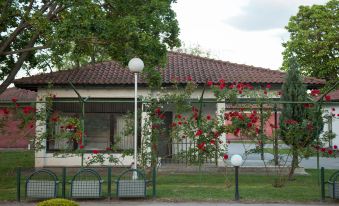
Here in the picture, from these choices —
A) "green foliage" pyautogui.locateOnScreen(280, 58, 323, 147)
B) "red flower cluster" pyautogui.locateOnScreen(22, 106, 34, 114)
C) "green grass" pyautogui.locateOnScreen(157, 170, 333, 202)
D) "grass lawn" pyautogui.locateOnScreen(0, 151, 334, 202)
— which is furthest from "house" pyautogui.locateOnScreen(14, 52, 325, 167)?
"red flower cluster" pyautogui.locateOnScreen(22, 106, 34, 114)

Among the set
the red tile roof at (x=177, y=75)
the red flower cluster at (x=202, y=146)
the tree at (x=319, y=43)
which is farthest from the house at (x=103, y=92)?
the tree at (x=319, y=43)

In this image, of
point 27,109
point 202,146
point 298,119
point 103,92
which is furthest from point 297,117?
point 27,109

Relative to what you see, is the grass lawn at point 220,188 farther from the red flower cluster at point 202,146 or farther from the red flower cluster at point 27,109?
the red flower cluster at point 27,109

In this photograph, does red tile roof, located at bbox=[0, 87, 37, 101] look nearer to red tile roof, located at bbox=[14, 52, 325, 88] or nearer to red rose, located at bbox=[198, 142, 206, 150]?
red tile roof, located at bbox=[14, 52, 325, 88]

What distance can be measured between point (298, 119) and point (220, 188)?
3981 millimetres

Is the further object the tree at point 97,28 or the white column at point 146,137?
the tree at point 97,28

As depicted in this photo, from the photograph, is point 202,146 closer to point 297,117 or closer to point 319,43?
point 297,117

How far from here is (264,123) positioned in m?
12.1

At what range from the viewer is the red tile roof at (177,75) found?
18.1 meters

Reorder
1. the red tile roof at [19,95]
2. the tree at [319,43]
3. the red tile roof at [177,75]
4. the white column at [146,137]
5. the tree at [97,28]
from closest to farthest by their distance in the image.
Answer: the white column at [146,137] < the tree at [97,28] < the red tile roof at [177,75] < the red tile roof at [19,95] < the tree at [319,43]

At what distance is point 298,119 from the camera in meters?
14.1

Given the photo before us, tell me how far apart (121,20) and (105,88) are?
16.5 ft

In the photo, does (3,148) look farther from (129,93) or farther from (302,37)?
(302,37)

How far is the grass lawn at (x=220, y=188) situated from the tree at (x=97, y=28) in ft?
11.4
